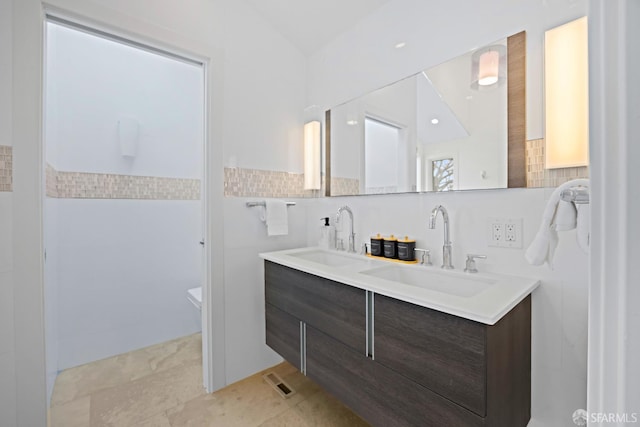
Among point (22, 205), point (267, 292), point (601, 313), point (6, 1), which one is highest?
point (6, 1)

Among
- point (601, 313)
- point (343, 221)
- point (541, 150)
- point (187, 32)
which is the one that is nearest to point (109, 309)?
point (343, 221)

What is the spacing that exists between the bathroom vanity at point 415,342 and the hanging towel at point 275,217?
47 centimetres

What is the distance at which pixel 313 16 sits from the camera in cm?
187

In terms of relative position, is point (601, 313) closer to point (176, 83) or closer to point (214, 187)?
point (214, 187)

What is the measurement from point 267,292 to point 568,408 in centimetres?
151

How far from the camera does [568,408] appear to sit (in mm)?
1085

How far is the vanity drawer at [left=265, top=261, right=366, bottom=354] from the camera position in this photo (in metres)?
1.20

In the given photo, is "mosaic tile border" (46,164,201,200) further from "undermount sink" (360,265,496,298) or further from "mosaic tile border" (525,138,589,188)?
"mosaic tile border" (525,138,589,188)

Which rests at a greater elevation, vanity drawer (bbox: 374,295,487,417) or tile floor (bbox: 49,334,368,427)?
vanity drawer (bbox: 374,295,487,417)

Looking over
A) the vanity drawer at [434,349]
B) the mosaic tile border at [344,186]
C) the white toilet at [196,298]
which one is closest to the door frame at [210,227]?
the white toilet at [196,298]

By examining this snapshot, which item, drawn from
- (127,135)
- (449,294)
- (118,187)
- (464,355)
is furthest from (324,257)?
(127,135)

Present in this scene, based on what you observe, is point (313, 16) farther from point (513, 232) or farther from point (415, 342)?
point (415, 342)

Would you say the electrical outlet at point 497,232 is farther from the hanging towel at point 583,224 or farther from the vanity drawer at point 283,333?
the vanity drawer at point 283,333

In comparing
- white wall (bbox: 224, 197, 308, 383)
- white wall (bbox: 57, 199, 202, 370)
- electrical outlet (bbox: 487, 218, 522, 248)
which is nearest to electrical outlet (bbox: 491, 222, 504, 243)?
electrical outlet (bbox: 487, 218, 522, 248)
